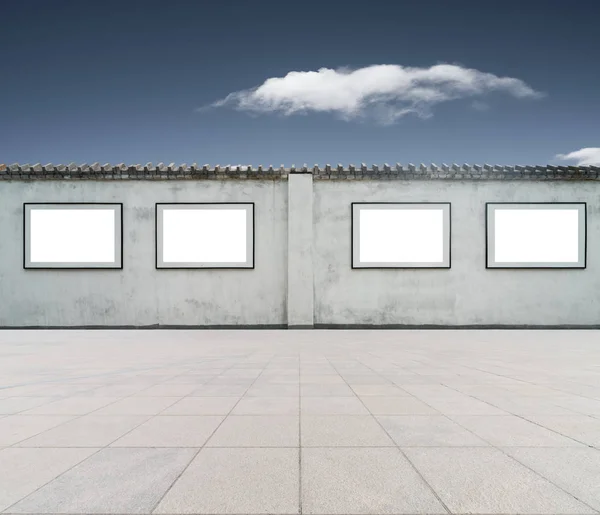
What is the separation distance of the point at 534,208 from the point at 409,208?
3607 millimetres

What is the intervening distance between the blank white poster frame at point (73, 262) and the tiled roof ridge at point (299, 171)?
81cm

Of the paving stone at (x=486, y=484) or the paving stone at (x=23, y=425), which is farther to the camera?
the paving stone at (x=23, y=425)

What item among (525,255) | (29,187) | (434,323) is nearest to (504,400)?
(434,323)

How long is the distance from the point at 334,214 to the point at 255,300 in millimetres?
3342

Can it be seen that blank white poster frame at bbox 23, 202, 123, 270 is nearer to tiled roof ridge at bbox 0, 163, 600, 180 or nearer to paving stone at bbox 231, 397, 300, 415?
tiled roof ridge at bbox 0, 163, 600, 180

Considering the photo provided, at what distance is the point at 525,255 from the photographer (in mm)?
12836

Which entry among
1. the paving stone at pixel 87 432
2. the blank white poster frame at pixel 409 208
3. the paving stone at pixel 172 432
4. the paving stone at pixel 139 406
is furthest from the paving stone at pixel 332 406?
the blank white poster frame at pixel 409 208

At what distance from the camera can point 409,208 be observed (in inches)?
504

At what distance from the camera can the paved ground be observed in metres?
2.29

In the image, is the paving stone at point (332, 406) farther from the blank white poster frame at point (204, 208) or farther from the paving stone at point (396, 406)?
the blank white poster frame at point (204, 208)

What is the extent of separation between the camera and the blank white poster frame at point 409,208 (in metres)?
12.7

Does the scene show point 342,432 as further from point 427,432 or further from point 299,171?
point 299,171

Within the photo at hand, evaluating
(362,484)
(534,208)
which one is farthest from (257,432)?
(534,208)

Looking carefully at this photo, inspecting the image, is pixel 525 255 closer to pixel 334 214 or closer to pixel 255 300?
pixel 334 214
